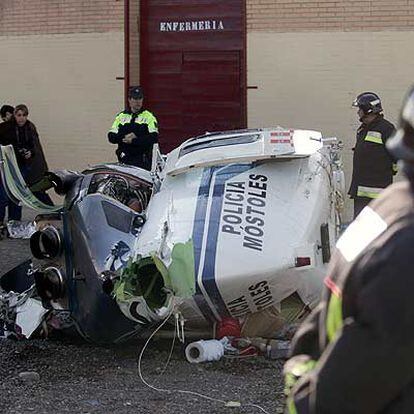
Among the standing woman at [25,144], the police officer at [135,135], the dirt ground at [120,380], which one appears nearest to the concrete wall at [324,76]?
the police officer at [135,135]

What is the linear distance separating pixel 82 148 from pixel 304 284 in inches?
321

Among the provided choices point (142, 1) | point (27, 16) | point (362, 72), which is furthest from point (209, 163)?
point (27, 16)

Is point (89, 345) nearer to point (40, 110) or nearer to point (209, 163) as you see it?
point (209, 163)

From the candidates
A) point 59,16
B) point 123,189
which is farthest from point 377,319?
point 59,16

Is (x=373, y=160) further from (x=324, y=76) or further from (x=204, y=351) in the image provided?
(x=204, y=351)

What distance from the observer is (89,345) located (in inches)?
261

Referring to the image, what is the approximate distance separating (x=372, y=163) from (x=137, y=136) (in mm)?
2930

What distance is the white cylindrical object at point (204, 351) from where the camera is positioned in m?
6.05

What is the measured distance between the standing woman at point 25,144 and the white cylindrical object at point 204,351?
5709 millimetres

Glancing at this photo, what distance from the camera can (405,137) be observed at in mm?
2020

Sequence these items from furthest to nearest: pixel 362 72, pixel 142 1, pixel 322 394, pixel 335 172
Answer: pixel 142 1 → pixel 362 72 → pixel 335 172 → pixel 322 394

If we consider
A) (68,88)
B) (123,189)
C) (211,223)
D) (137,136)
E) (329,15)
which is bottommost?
(211,223)

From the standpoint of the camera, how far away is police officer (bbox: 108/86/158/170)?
10539 mm

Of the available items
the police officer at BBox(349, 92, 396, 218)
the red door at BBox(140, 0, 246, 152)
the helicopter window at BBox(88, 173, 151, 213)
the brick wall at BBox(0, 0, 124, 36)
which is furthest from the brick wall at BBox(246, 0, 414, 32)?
the helicopter window at BBox(88, 173, 151, 213)
